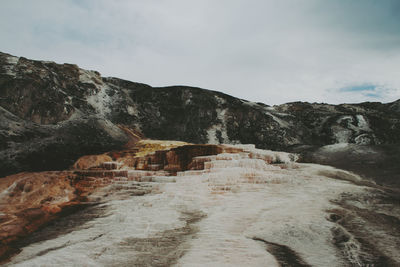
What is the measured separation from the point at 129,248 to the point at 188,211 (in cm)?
143

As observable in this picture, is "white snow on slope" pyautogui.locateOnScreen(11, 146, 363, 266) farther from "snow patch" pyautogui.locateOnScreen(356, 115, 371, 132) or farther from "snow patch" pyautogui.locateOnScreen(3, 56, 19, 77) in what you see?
"snow patch" pyautogui.locateOnScreen(3, 56, 19, 77)

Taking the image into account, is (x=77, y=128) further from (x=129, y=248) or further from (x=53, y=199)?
(x=129, y=248)

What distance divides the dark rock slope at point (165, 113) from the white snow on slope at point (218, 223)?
18.3 feet

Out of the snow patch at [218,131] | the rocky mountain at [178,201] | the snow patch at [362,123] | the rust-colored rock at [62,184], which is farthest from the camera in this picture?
the snow patch at [218,131]

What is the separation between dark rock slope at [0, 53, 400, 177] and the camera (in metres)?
13.3

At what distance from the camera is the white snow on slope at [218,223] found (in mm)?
2688

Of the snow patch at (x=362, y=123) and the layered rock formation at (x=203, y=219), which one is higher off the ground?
the snow patch at (x=362, y=123)

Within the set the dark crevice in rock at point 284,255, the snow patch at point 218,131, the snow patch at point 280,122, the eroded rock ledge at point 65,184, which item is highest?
the snow patch at point 280,122

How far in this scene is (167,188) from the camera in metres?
5.46

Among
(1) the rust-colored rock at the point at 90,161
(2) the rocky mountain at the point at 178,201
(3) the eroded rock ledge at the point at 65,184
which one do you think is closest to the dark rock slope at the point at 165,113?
(2) the rocky mountain at the point at 178,201

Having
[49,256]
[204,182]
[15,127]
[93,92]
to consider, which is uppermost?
[93,92]

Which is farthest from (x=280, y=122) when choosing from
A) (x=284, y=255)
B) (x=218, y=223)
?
(x=284, y=255)

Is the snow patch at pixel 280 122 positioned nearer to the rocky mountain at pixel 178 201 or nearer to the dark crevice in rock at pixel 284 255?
the rocky mountain at pixel 178 201

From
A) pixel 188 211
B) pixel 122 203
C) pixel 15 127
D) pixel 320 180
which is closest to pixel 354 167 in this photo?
pixel 320 180
